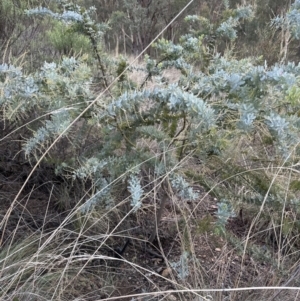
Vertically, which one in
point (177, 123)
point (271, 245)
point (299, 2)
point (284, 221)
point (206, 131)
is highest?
point (299, 2)

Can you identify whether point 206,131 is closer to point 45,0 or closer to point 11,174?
point 11,174

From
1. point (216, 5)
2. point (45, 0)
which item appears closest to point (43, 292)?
point (45, 0)

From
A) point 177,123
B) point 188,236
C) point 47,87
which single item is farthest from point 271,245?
point 47,87

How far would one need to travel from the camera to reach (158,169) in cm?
166

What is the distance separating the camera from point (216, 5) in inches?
252

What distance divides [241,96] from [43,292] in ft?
3.21

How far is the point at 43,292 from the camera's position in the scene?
1673mm

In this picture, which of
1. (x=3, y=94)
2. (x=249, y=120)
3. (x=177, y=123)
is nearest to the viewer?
(x=249, y=120)

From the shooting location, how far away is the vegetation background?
1.52 meters

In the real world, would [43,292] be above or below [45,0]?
below

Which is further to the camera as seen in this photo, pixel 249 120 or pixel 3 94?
pixel 3 94

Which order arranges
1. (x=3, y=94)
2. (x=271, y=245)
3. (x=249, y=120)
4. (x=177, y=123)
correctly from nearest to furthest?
(x=249, y=120)
(x=3, y=94)
(x=177, y=123)
(x=271, y=245)

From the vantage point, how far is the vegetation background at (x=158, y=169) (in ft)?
5.00

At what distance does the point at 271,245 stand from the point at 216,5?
15.8 ft
